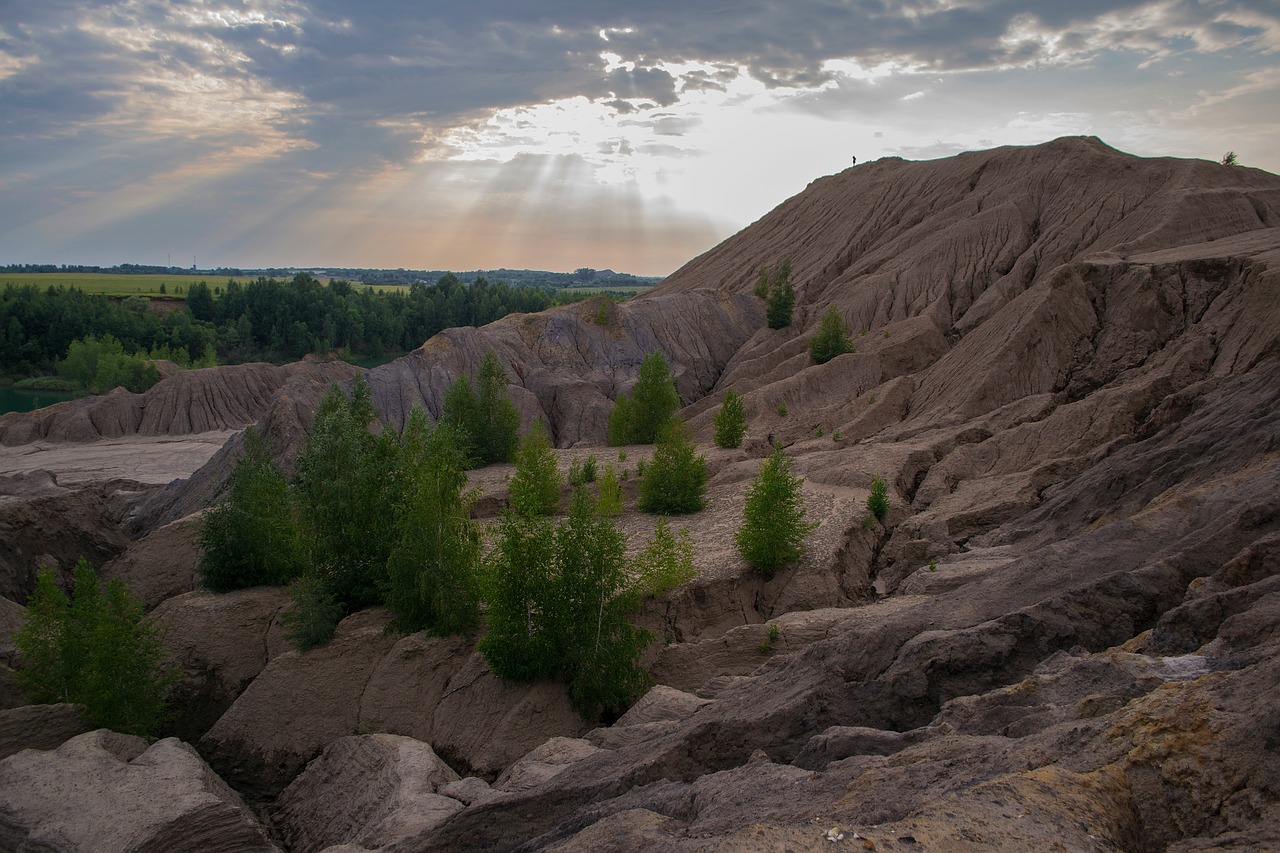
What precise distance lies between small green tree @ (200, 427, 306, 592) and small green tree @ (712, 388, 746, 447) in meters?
18.1

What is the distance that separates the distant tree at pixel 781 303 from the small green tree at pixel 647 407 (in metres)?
19.4

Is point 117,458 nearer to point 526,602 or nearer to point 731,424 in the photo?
point 731,424

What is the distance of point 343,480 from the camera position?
904 inches

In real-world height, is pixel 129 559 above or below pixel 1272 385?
below

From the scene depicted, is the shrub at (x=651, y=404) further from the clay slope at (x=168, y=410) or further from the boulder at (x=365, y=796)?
the clay slope at (x=168, y=410)

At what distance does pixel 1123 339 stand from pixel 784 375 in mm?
19652

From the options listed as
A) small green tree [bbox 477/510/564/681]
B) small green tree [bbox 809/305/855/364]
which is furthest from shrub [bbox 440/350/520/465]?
small green tree [bbox 477/510/564/681]

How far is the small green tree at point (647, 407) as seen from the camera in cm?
3997

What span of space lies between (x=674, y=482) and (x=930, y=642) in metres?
15.7

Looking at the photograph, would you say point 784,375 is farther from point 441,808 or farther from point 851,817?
point 851,817

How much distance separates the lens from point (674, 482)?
28344 mm

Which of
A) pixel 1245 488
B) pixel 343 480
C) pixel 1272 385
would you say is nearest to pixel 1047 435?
pixel 1272 385

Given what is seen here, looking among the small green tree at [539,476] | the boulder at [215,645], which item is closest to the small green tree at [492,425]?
the small green tree at [539,476]

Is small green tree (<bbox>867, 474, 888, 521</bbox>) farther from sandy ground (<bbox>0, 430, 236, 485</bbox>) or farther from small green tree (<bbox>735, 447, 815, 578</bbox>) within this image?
sandy ground (<bbox>0, 430, 236, 485</bbox>)
